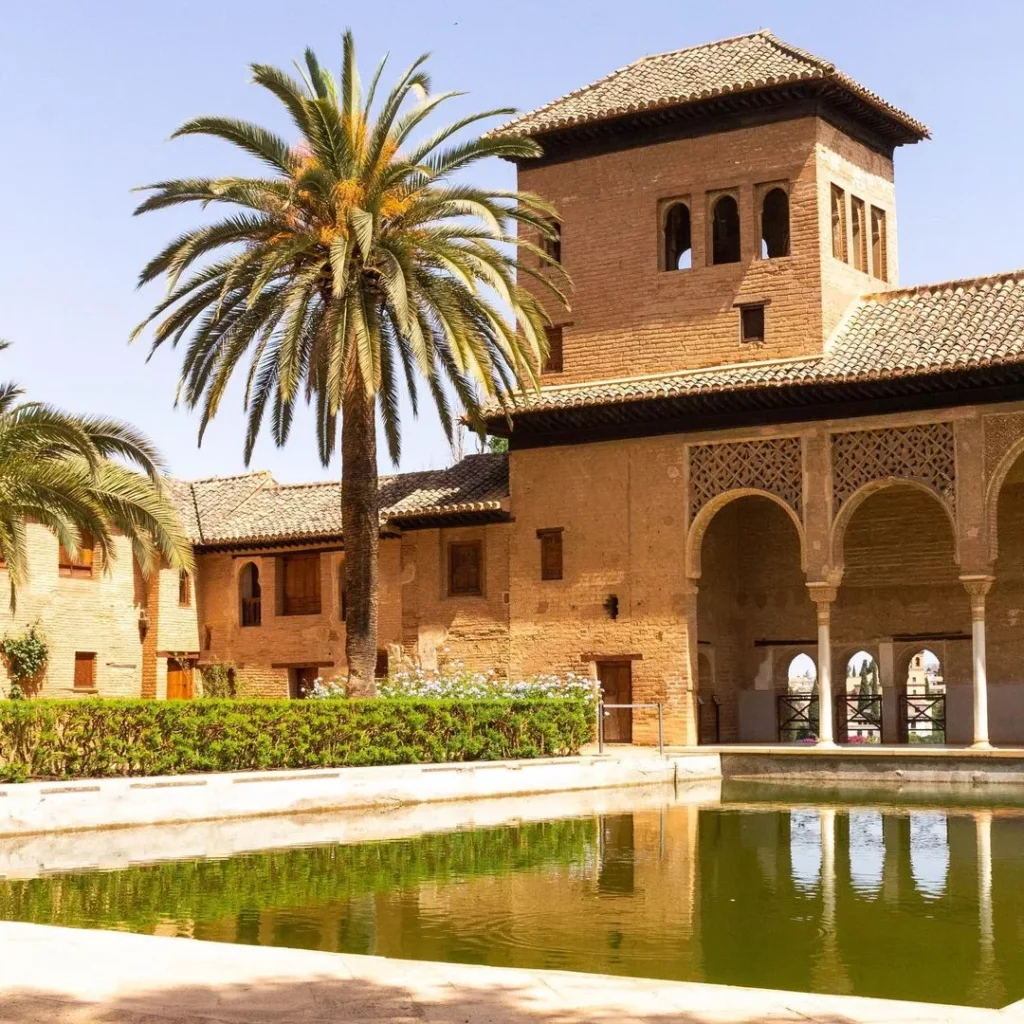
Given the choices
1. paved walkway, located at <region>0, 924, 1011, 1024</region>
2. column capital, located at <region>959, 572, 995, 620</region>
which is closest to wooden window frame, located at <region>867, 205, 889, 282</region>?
column capital, located at <region>959, 572, 995, 620</region>

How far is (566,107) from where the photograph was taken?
95.5 ft

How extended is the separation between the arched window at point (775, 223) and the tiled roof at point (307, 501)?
245 inches

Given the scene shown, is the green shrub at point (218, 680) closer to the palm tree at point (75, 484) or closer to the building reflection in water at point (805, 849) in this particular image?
the palm tree at point (75, 484)

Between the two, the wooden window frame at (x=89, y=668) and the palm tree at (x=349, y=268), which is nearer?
the palm tree at (x=349, y=268)

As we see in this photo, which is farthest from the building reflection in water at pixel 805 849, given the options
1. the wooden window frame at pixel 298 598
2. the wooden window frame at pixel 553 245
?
the wooden window frame at pixel 298 598

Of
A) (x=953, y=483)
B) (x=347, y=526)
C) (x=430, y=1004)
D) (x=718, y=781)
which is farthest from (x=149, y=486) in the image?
(x=430, y=1004)

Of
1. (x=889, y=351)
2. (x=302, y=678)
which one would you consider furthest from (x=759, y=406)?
(x=302, y=678)

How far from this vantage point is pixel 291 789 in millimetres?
17000

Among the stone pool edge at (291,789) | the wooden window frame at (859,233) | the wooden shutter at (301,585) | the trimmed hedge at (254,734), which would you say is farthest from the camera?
the wooden shutter at (301,585)

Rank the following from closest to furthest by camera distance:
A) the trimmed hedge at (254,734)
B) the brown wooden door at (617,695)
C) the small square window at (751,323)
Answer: the trimmed hedge at (254,734) < the small square window at (751,323) < the brown wooden door at (617,695)

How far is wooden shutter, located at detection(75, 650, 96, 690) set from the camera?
30516 millimetres

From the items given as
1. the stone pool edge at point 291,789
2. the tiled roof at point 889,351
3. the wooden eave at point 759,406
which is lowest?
the stone pool edge at point 291,789

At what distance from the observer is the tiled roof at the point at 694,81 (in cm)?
2648

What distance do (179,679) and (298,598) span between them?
3.09 meters
